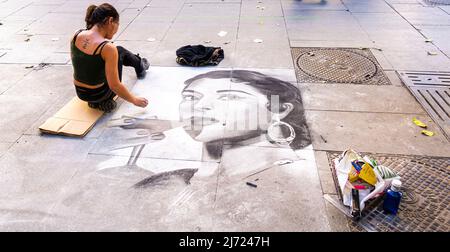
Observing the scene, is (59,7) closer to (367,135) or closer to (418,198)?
(367,135)

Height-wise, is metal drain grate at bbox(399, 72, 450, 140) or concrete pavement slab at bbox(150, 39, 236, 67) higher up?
concrete pavement slab at bbox(150, 39, 236, 67)

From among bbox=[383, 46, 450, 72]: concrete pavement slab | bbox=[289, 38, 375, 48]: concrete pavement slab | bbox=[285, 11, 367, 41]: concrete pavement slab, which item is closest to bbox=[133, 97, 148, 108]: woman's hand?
bbox=[289, 38, 375, 48]: concrete pavement slab

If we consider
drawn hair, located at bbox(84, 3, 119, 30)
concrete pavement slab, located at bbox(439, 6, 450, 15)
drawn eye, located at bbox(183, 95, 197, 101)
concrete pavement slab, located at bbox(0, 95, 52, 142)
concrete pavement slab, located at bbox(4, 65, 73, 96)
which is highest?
drawn hair, located at bbox(84, 3, 119, 30)

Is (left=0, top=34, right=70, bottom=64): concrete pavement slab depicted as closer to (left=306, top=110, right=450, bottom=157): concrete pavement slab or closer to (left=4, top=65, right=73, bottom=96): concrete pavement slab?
(left=4, top=65, right=73, bottom=96): concrete pavement slab

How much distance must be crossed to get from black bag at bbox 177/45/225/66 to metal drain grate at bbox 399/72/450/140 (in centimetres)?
276

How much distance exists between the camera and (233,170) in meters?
3.09

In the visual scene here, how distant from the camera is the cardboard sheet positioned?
3529mm

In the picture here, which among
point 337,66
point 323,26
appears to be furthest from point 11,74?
point 323,26

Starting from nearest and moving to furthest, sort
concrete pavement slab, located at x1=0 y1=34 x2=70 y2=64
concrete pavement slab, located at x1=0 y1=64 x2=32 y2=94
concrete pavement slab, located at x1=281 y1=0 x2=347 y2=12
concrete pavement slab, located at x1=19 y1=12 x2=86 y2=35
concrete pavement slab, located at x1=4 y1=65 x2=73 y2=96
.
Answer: concrete pavement slab, located at x1=4 y1=65 x2=73 y2=96 → concrete pavement slab, located at x1=0 y1=64 x2=32 y2=94 → concrete pavement slab, located at x1=0 y1=34 x2=70 y2=64 → concrete pavement slab, located at x1=19 y1=12 x2=86 y2=35 → concrete pavement slab, located at x1=281 y1=0 x2=347 y2=12

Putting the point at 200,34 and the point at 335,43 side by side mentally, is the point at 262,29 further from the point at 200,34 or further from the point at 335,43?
the point at 335,43
